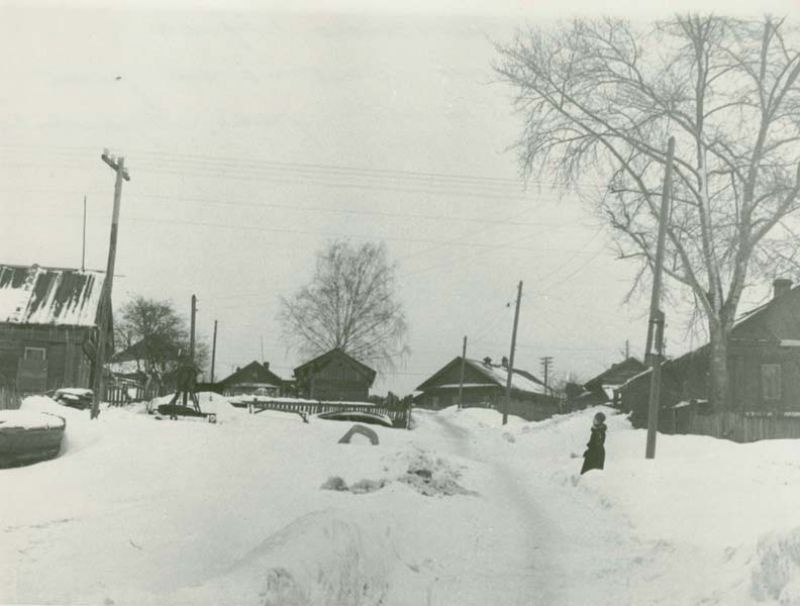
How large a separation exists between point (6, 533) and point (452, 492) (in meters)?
6.14

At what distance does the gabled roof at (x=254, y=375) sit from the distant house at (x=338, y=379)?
3021 cm

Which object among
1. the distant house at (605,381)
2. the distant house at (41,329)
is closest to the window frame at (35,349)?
the distant house at (41,329)

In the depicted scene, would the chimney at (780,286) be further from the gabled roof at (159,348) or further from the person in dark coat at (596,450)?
the gabled roof at (159,348)

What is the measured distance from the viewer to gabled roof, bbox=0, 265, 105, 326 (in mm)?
35406

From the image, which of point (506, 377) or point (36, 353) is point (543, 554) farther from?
point (506, 377)

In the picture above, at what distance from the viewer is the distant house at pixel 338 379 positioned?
176ft

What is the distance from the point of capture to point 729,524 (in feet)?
28.4

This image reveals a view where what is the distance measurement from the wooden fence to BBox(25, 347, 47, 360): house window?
27.1 feet

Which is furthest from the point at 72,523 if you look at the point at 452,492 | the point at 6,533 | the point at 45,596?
the point at 452,492

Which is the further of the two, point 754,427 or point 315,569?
point 754,427

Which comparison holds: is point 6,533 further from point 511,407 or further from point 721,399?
point 511,407

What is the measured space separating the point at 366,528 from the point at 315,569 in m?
1.50

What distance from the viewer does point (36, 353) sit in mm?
36031

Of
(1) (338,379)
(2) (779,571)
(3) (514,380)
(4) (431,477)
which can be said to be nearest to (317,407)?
(1) (338,379)
